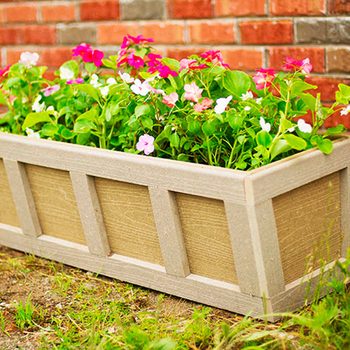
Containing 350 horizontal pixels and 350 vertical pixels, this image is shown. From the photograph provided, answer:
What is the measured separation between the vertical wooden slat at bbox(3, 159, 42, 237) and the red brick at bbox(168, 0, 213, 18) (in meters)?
0.78

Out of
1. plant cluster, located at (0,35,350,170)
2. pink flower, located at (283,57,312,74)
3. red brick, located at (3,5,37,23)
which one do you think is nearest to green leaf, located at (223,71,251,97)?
plant cluster, located at (0,35,350,170)

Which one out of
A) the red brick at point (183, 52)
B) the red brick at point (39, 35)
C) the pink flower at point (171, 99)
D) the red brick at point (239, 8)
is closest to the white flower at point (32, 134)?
the pink flower at point (171, 99)

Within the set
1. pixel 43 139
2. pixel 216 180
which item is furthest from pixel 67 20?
pixel 216 180

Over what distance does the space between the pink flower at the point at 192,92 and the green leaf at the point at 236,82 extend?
3.4 inches

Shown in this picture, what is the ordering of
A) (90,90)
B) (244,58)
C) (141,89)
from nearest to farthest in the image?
1. (141,89)
2. (90,90)
3. (244,58)

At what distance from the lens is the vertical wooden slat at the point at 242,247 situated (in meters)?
1.86

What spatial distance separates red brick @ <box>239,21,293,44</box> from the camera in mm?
2473

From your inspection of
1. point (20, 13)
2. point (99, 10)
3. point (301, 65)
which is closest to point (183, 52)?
point (99, 10)

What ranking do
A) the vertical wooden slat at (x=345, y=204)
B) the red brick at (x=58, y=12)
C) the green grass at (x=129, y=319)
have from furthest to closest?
the red brick at (x=58, y=12)
the vertical wooden slat at (x=345, y=204)
the green grass at (x=129, y=319)

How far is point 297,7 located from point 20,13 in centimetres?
132

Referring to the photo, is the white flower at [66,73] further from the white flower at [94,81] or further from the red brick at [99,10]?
the red brick at [99,10]

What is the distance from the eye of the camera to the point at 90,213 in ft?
7.30

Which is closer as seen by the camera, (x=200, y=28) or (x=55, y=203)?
(x=55, y=203)

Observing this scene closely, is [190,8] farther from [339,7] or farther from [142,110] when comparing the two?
[142,110]
